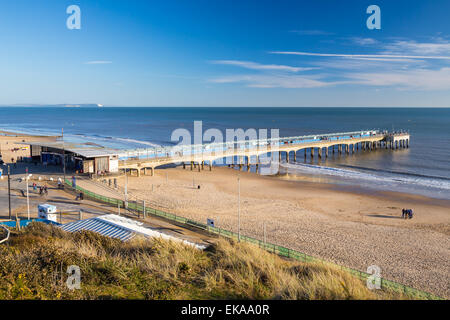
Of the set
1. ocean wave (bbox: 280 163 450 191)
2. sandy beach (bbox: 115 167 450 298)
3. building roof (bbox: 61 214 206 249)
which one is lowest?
sandy beach (bbox: 115 167 450 298)

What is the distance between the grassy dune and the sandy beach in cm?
955

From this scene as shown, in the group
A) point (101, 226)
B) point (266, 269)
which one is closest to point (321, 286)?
point (266, 269)

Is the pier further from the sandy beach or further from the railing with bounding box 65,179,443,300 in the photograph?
the railing with bounding box 65,179,443,300

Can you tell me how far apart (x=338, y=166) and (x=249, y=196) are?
25405 millimetres

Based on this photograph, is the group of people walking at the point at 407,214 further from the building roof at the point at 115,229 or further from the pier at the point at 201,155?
the pier at the point at 201,155

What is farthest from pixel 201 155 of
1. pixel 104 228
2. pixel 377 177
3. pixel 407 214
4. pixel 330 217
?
pixel 104 228

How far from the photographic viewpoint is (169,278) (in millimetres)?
8703

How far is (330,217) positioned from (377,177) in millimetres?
20376

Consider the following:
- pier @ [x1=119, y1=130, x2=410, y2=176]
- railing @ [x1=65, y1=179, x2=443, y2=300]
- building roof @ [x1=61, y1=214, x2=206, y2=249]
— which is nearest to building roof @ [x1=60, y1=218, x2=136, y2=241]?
building roof @ [x1=61, y1=214, x2=206, y2=249]

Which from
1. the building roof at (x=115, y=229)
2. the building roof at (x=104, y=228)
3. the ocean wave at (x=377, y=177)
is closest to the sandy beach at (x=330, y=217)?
the ocean wave at (x=377, y=177)

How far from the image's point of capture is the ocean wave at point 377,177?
39406 millimetres

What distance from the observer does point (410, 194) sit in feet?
113

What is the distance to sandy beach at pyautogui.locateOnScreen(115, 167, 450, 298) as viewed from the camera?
59.7ft
